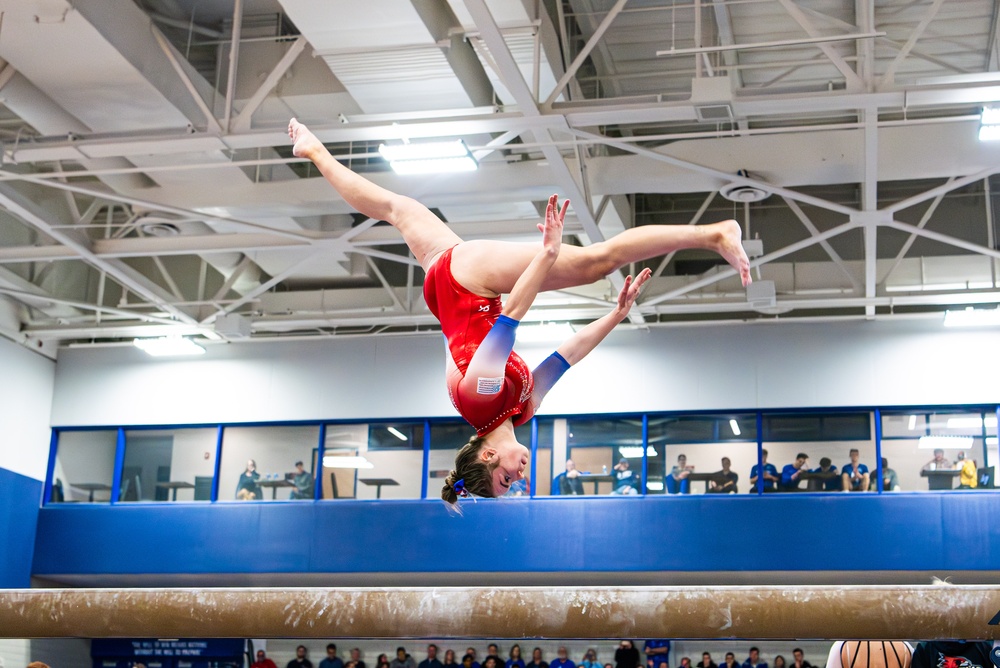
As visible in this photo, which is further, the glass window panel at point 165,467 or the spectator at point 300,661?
the glass window panel at point 165,467

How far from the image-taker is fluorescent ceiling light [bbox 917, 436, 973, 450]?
1784 centimetres

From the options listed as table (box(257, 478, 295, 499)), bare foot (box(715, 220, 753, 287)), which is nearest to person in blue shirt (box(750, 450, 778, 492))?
table (box(257, 478, 295, 499))

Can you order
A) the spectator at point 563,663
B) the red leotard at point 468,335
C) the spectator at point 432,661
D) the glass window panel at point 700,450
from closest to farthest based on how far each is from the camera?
the red leotard at point 468,335 → the glass window panel at point 700,450 → the spectator at point 563,663 → the spectator at point 432,661

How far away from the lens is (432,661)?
19.1 meters

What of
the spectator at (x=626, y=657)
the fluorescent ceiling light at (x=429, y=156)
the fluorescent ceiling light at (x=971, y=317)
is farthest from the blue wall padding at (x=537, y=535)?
the fluorescent ceiling light at (x=429, y=156)

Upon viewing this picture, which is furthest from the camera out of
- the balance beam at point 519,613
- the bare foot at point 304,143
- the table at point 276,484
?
the table at point 276,484

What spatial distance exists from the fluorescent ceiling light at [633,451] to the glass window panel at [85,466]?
32.1 feet

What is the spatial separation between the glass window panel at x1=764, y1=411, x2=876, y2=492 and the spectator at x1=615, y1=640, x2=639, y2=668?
3696mm

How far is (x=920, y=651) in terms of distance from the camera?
241 inches

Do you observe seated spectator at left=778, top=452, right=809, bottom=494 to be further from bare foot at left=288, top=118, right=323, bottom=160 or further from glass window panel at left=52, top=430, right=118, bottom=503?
bare foot at left=288, top=118, right=323, bottom=160

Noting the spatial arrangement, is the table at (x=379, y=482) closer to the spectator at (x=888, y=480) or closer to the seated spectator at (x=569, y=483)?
the seated spectator at (x=569, y=483)

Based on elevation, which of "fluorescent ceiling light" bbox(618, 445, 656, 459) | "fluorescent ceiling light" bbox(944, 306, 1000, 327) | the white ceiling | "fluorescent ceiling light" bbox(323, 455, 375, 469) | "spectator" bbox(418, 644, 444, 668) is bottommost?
"spectator" bbox(418, 644, 444, 668)

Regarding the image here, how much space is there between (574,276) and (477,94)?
7.71 meters

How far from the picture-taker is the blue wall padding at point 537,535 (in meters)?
17.2
